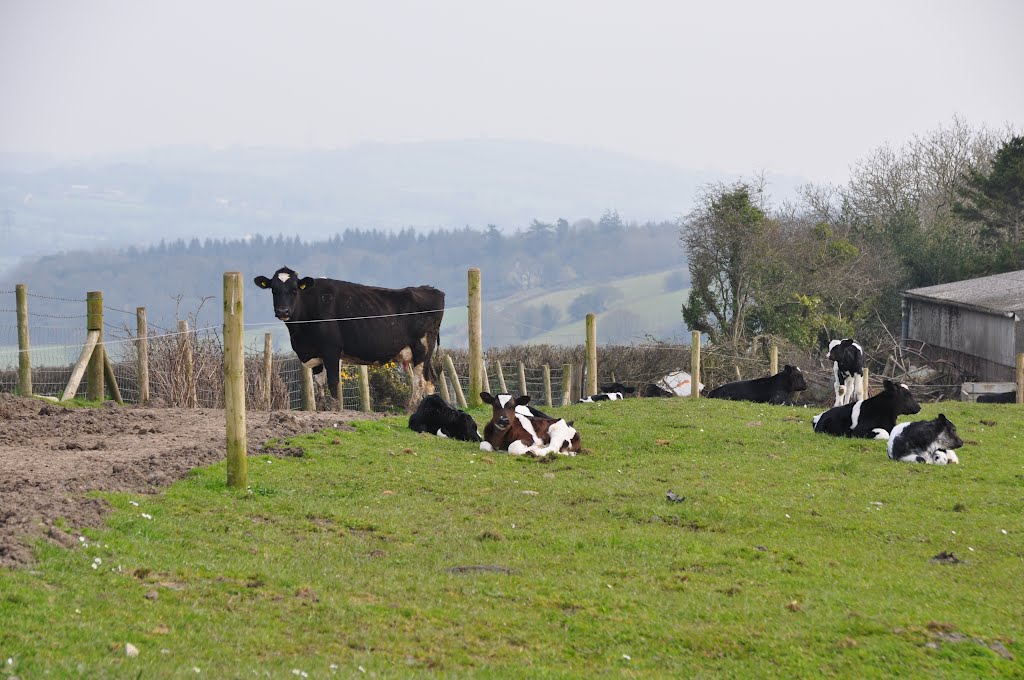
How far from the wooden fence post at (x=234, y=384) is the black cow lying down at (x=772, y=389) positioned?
1532 centimetres

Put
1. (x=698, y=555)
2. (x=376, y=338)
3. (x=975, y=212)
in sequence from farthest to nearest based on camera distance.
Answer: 1. (x=975, y=212)
2. (x=376, y=338)
3. (x=698, y=555)

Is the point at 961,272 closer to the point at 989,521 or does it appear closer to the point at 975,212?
the point at 975,212

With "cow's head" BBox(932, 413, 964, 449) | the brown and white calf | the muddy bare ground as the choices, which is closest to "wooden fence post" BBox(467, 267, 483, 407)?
the muddy bare ground

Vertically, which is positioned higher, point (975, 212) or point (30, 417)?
point (975, 212)

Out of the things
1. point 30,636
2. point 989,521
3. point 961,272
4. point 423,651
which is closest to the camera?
point 30,636

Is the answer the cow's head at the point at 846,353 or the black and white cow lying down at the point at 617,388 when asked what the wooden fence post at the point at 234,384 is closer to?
the cow's head at the point at 846,353

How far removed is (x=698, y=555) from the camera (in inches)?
409

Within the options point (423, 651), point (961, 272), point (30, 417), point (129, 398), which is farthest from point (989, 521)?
point (961, 272)

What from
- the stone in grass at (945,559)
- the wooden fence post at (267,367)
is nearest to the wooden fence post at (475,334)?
the wooden fence post at (267,367)

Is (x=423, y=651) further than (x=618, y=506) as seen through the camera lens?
No

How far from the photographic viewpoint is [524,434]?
16.4 m

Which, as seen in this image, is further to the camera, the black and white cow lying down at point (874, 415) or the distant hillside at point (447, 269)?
the distant hillside at point (447, 269)

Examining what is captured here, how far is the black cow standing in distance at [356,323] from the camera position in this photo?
22.1 metres

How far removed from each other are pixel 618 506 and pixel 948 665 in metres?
5.17
